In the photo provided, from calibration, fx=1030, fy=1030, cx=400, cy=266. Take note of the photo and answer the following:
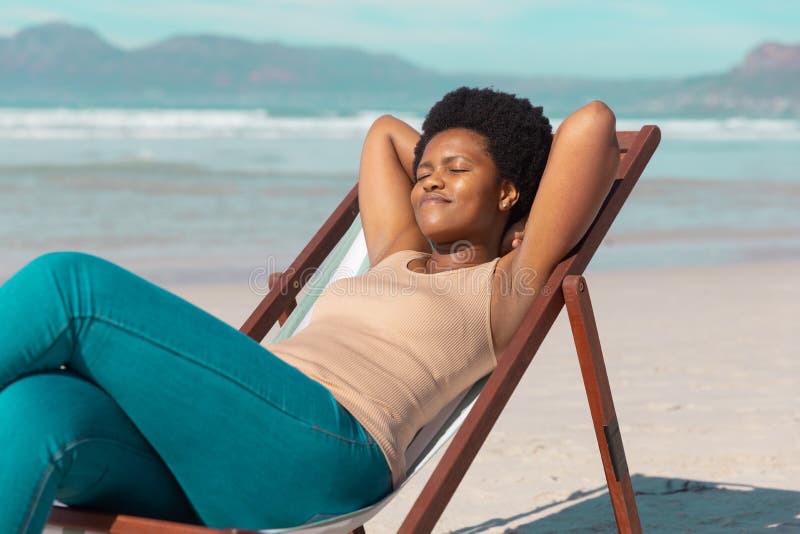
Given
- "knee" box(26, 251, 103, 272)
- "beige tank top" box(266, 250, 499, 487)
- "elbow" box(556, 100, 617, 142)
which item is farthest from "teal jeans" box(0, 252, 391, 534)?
"elbow" box(556, 100, 617, 142)

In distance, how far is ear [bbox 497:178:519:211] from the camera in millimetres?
2857

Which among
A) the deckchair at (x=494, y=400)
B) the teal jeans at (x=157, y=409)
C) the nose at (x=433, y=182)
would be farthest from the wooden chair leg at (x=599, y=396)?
the teal jeans at (x=157, y=409)

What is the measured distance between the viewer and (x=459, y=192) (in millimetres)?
2803

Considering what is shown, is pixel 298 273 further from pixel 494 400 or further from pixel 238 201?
pixel 238 201

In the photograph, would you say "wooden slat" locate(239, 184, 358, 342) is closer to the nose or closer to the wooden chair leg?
the nose

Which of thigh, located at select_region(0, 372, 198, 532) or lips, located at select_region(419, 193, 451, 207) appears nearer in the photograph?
thigh, located at select_region(0, 372, 198, 532)

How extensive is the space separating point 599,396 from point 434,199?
697 millimetres

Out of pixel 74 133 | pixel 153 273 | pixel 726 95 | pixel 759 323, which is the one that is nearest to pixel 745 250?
pixel 759 323

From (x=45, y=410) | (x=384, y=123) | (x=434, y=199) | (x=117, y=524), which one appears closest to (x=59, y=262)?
(x=45, y=410)

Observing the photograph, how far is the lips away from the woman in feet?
0.77

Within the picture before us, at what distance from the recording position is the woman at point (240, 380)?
2.00 meters

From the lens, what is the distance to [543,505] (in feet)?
11.7

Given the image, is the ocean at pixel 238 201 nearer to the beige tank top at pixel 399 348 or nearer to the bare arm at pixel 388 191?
the bare arm at pixel 388 191

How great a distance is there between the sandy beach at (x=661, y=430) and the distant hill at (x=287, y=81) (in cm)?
3995
